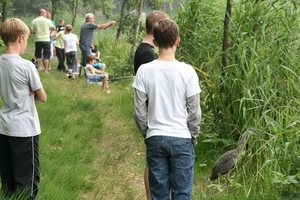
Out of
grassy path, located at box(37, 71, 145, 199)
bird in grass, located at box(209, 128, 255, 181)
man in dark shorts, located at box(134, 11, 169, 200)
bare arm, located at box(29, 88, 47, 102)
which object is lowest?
grassy path, located at box(37, 71, 145, 199)

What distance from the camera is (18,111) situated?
3.65 metres

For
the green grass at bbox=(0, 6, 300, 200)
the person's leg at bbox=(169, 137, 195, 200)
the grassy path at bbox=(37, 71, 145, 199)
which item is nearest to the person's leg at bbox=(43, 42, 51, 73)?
the grassy path at bbox=(37, 71, 145, 199)

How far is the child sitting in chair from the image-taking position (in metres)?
11.2

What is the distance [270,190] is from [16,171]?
2.08m

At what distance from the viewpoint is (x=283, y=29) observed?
6.02 metres

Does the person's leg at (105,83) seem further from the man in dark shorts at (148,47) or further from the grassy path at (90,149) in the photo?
the man in dark shorts at (148,47)

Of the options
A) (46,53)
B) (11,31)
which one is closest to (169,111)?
(11,31)

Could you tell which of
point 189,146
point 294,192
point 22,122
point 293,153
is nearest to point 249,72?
point 293,153

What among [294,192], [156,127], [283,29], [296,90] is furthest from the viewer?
[283,29]

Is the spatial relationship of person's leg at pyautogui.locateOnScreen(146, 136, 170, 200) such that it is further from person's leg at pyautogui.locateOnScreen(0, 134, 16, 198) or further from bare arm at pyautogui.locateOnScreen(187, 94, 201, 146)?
Result: person's leg at pyautogui.locateOnScreen(0, 134, 16, 198)

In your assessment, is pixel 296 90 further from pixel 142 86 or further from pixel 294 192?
pixel 142 86

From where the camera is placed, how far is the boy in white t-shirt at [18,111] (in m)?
3.61

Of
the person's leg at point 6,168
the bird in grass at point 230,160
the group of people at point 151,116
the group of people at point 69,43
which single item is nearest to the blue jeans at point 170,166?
the group of people at point 151,116

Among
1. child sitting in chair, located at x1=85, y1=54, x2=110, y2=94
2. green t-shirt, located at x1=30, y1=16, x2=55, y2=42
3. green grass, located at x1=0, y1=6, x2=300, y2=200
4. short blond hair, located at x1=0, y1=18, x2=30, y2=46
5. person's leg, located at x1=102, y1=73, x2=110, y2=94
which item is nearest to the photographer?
short blond hair, located at x1=0, y1=18, x2=30, y2=46
